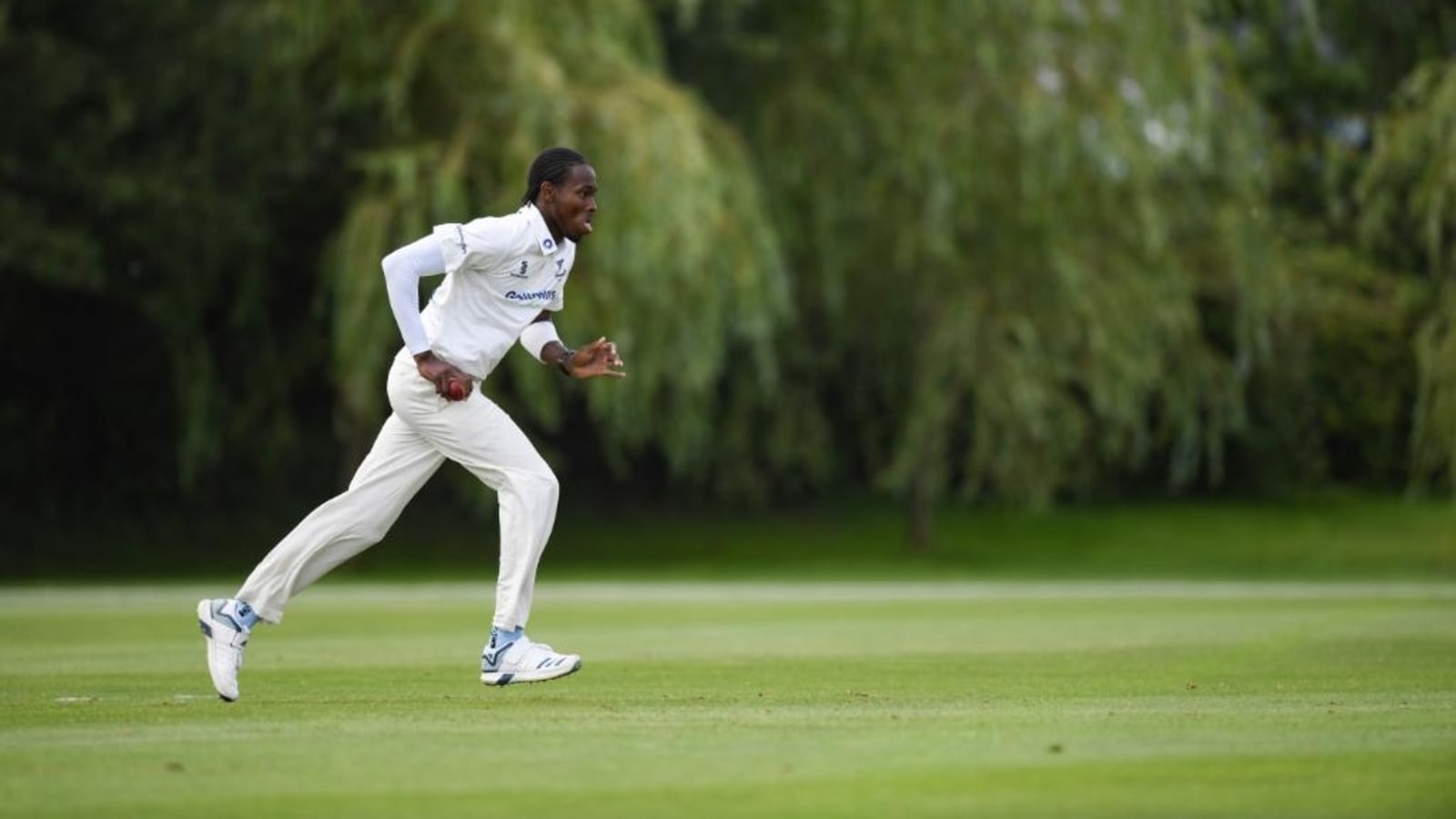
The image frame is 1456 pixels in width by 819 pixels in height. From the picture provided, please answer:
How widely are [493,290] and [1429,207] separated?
17.0m

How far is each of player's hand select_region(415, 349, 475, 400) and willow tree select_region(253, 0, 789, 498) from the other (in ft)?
49.9

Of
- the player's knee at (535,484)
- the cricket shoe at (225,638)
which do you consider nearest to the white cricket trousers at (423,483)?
the player's knee at (535,484)

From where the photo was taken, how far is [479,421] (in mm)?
10062

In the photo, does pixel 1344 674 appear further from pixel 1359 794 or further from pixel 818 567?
pixel 818 567

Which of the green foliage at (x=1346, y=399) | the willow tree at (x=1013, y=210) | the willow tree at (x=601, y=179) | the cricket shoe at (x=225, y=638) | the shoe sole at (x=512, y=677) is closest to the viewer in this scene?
the cricket shoe at (x=225, y=638)

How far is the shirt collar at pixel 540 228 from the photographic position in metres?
10.1

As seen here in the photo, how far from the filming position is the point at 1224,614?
57.9ft

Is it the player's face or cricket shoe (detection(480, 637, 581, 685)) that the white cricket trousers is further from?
the player's face

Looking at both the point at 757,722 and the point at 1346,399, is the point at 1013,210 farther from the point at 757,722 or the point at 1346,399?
the point at 757,722

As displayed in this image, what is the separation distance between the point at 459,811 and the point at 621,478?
28.2m

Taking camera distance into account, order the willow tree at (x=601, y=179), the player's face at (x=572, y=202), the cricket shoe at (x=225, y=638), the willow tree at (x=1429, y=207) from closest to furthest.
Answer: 1. the cricket shoe at (x=225, y=638)
2. the player's face at (x=572, y=202)
3. the willow tree at (x=1429, y=207)
4. the willow tree at (x=601, y=179)

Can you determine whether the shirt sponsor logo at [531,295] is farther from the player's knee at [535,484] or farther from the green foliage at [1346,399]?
the green foliage at [1346,399]

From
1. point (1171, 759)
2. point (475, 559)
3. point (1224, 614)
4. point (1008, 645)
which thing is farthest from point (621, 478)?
point (1171, 759)

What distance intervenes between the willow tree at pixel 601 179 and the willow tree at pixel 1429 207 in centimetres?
661
